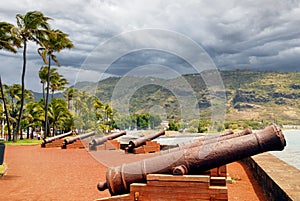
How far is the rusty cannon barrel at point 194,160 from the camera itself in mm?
4820

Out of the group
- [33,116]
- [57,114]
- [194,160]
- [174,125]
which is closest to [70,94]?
[57,114]

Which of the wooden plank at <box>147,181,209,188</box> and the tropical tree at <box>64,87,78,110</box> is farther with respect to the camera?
the tropical tree at <box>64,87,78,110</box>

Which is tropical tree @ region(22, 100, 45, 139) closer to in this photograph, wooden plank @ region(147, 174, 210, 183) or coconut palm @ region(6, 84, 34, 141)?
coconut palm @ region(6, 84, 34, 141)

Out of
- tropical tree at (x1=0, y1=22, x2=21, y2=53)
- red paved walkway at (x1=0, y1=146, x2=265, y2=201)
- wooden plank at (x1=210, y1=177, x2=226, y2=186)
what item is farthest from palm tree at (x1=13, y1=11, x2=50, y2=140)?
wooden plank at (x1=210, y1=177, x2=226, y2=186)

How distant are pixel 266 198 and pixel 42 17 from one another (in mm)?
24830

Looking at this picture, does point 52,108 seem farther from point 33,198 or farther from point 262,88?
point 262,88

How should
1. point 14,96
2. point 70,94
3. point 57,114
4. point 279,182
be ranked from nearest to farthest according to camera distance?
point 279,182 < point 57,114 < point 14,96 < point 70,94

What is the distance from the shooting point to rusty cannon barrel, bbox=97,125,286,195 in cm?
482

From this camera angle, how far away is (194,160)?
496 centimetres

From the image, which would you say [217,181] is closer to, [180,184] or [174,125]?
[180,184]

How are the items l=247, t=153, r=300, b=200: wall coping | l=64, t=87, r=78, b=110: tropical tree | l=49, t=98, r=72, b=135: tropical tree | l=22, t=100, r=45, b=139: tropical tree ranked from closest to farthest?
l=247, t=153, r=300, b=200: wall coping, l=22, t=100, r=45, b=139: tropical tree, l=49, t=98, r=72, b=135: tropical tree, l=64, t=87, r=78, b=110: tropical tree

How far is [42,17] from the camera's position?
27188mm

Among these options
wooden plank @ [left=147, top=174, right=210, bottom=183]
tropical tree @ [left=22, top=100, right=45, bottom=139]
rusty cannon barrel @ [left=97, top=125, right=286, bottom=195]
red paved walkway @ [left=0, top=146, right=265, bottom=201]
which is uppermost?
tropical tree @ [left=22, top=100, right=45, bottom=139]

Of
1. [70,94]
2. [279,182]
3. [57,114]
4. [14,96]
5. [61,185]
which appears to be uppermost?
[70,94]
